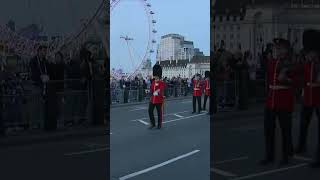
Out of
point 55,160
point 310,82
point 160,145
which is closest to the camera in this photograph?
point 310,82

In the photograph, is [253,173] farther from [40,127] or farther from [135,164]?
[40,127]

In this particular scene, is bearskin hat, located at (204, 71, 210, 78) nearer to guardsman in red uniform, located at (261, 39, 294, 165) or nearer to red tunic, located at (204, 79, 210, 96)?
red tunic, located at (204, 79, 210, 96)

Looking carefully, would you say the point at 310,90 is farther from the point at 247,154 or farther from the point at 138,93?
the point at 138,93

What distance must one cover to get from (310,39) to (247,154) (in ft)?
2.39

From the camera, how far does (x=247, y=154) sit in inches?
114

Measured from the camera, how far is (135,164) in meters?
3.32

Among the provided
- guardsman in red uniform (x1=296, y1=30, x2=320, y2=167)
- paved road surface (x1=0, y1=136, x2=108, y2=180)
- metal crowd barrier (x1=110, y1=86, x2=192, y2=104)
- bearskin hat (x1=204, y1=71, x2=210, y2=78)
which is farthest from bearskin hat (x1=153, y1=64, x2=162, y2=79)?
guardsman in red uniform (x1=296, y1=30, x2=320, y2=167)

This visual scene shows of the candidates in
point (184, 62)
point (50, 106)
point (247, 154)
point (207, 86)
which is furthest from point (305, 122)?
point (50, 106)

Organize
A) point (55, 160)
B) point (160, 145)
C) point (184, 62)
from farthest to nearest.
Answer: point (160, 145) → point (55, 160) → point (184, 62)

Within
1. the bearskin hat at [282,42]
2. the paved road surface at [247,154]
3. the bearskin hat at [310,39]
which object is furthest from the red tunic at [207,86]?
the bearskin hat at [310,39]

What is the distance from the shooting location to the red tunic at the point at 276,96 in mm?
2658

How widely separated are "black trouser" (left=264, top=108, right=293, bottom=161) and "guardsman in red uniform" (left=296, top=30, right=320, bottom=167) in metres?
0.07

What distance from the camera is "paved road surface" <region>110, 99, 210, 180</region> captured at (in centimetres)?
309

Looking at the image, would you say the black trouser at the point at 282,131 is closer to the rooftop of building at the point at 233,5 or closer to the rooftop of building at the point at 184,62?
→ the rooftop of building at the point at 184,62
